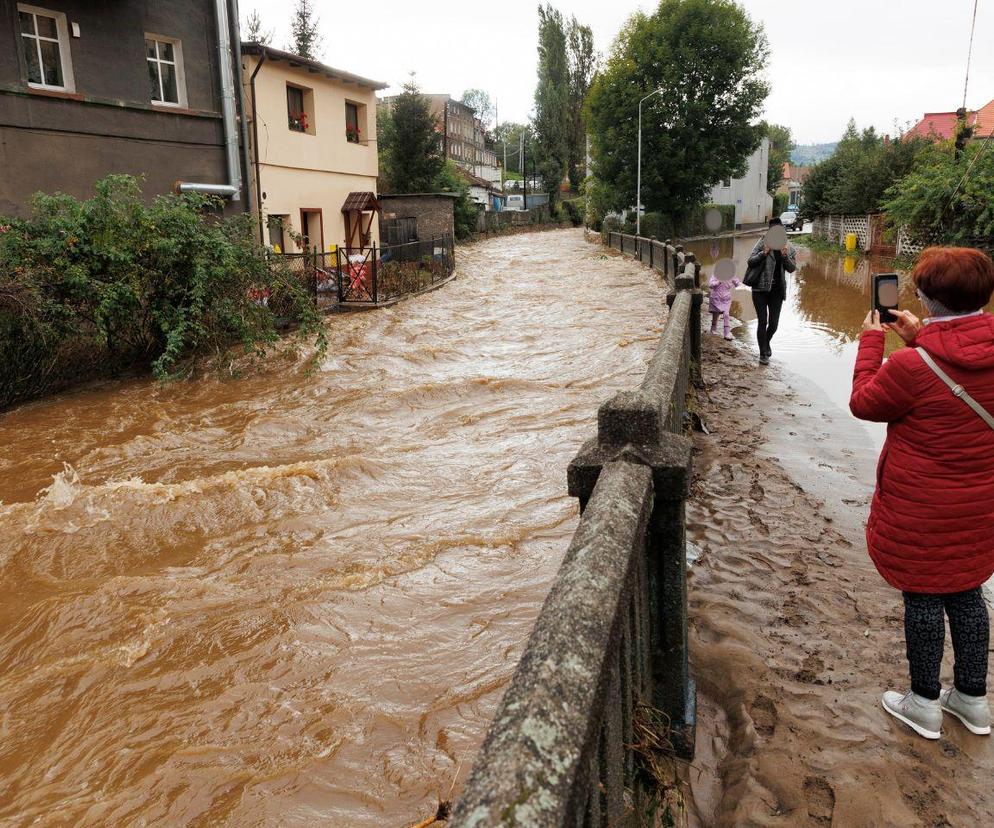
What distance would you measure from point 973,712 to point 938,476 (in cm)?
107

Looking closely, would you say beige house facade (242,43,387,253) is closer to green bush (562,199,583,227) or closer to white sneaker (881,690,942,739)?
white sneaker (881,690,942,739)

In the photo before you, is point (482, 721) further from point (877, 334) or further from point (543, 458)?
point (543, 458)

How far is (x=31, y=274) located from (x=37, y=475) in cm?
328

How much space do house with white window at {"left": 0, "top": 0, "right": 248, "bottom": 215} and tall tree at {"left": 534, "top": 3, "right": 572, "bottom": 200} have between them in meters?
55.9

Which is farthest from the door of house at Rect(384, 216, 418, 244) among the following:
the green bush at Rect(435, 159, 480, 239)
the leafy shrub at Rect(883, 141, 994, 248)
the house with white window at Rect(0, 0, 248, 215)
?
the leafy shrub at Rect(883, 141, 994, 248)

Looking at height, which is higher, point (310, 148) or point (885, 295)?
point (310, 148)

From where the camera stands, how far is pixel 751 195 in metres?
68.6

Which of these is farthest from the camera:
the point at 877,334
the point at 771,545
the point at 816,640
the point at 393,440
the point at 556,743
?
the point at 393,440

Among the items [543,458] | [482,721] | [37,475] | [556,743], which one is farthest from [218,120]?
[556,743]

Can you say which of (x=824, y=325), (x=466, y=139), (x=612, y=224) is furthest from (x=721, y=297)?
(x=466, y=139)

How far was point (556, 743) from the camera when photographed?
1.32 m

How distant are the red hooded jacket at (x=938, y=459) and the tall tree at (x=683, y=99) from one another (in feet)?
133

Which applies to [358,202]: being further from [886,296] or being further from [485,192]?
[485,192]

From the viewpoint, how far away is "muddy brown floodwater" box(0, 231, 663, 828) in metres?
3.45
